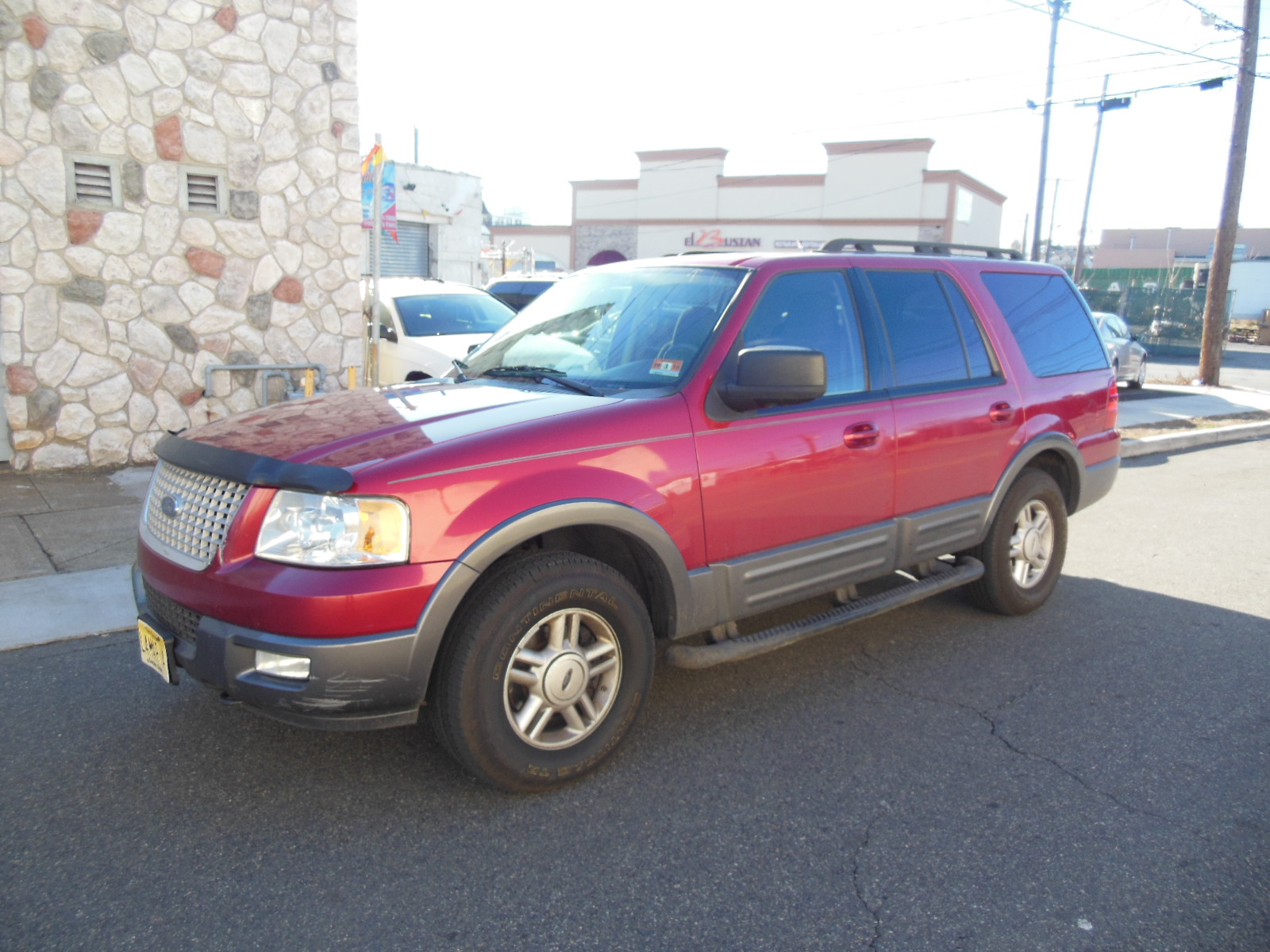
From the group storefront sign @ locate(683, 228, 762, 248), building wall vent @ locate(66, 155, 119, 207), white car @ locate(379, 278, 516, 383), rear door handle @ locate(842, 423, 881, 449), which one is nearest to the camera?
rear door handle @ locate(842, 423, 881, 449)

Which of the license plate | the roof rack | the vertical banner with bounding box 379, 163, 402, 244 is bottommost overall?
the license plate

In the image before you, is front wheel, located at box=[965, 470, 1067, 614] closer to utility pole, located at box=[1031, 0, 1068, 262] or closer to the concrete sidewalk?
the concrete sidewalk

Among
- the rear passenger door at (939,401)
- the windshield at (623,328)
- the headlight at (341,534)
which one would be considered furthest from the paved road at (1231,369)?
the headlight at (341,534)

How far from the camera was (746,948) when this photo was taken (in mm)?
2625

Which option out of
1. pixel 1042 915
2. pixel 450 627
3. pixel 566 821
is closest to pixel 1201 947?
pixel 1042 915

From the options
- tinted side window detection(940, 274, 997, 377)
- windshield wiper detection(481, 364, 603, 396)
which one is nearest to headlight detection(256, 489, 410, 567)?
windshield wiper detection(481, 364, 603, 396)

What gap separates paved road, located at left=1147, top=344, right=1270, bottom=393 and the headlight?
69.3 feet

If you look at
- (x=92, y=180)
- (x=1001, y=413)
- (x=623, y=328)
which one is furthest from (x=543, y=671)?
(x=92, y=180)

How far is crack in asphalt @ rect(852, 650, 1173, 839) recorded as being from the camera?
3.38 metres

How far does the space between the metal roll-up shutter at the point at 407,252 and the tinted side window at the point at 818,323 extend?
19.1 m

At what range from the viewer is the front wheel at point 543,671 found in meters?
3.11

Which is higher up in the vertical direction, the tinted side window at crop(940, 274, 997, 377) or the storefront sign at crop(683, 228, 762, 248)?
the storefront sign at crop(683, 228, 762, 248)

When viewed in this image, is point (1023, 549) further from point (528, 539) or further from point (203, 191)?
point (203, 191)

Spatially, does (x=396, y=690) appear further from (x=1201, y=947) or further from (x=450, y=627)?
(x=1201, y=947)
